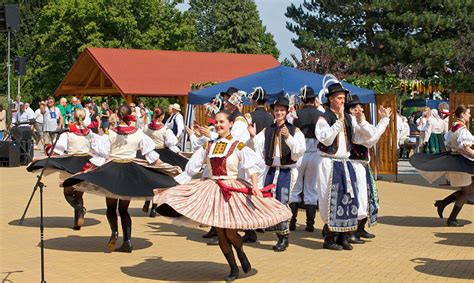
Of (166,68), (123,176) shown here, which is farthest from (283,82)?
(166,68)

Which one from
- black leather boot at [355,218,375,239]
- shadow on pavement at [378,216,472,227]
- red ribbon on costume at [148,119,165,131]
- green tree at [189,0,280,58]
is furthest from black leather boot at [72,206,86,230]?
green tree at [189,0,280,58]

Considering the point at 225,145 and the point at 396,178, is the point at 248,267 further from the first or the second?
the point at 396,178

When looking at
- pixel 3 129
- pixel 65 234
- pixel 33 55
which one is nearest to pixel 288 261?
pixel 65 234

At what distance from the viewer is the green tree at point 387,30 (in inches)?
1944

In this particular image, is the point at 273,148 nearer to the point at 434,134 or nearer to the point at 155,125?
the point at 155,125

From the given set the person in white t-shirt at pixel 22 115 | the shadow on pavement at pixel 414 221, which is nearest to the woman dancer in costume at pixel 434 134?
the shadow on pavement at pixel 414 221

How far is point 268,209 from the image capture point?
8.35 m

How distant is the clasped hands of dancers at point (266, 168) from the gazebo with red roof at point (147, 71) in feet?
88.8

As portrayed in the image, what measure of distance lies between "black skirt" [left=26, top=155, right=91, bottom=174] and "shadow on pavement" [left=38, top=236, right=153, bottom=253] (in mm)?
1033

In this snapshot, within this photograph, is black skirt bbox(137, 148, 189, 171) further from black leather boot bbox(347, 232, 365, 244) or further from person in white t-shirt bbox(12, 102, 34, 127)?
person in white t-shirt bbox(12, 102, 34, 127)

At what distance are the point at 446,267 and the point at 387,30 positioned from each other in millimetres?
44326

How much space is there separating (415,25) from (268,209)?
140ft

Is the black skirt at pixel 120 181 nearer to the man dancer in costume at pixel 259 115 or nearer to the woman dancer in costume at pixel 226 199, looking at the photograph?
the woman dancer in costume at pixel 226 199

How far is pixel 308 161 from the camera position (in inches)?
460
